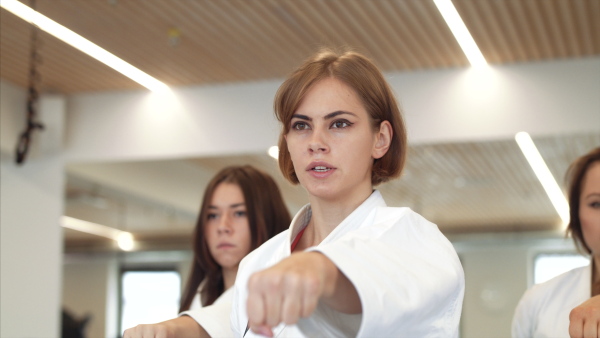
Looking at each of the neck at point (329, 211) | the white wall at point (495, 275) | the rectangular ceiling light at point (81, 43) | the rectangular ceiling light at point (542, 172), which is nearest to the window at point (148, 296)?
the white wall at point (495, 275)

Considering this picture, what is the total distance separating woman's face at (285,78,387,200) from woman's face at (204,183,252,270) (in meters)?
1.12

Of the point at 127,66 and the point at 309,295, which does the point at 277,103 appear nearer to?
the point at 309,295

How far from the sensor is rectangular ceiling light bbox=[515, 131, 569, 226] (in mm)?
6371

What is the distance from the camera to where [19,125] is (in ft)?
19.1

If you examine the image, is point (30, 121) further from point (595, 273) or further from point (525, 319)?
point (595, 273)

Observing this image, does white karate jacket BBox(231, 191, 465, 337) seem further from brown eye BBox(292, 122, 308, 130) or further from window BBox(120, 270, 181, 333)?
window BBox(120, 270, 181, 333)

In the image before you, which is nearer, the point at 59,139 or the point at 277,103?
A: the point at 277,103

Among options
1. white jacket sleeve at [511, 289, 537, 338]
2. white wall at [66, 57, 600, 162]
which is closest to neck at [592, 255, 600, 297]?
white jacket sleeve at [511, 289, 537, 338]

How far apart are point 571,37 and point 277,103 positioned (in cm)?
376

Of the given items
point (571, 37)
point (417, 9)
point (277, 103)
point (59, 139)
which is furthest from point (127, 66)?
point (277, 103)

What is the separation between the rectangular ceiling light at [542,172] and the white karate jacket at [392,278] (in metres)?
4.28

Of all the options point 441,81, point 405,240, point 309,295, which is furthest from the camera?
point 441,81

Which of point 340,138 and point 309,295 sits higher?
point 340,138

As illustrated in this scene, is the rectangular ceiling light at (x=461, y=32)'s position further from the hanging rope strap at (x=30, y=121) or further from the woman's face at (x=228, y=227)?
the hanging rope strap at (x=30, y=121)
